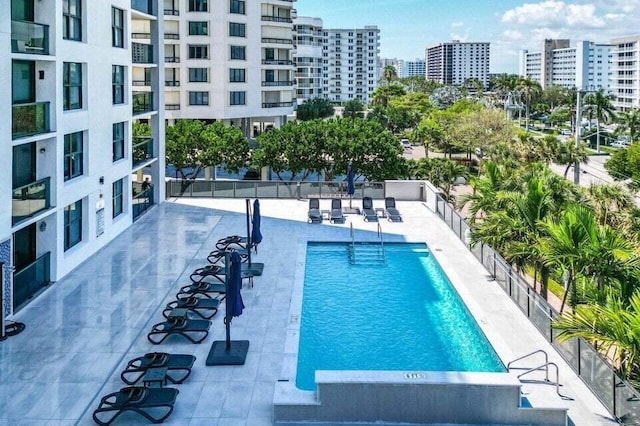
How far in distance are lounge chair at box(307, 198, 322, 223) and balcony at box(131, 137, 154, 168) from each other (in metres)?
7.74

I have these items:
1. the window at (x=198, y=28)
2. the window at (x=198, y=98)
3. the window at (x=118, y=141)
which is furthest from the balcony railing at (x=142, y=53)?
the window at (x=198, y=28)

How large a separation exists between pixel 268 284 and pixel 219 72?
38074 mm

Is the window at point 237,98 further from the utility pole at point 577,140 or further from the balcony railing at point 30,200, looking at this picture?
the balcony railing at point 30,200

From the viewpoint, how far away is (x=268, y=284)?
57.9ft

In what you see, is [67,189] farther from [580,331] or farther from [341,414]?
[580,331]

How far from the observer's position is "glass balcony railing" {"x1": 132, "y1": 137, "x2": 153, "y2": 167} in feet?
90.7

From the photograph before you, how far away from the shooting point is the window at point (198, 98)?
172 feet

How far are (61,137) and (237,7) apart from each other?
38.2m

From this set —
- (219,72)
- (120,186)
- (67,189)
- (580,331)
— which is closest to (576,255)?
(580,331)

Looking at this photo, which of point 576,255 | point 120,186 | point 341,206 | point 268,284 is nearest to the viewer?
point 576,255

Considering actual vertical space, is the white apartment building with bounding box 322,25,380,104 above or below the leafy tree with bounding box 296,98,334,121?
above

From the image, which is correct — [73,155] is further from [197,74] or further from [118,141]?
[197,74]

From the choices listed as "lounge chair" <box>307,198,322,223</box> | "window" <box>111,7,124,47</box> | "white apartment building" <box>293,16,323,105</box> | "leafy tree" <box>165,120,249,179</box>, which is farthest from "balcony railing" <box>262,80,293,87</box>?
"window" <box>111,7,124,47</box>

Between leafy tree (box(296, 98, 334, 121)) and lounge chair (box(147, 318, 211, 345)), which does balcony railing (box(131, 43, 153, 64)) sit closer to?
lounge chair (box(147, 318, 211, 345))
